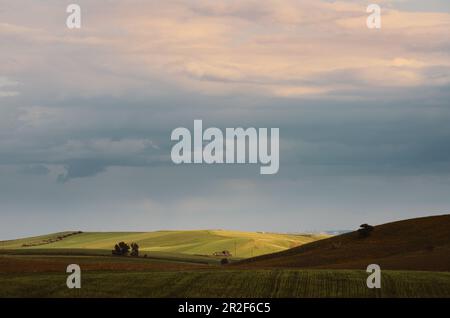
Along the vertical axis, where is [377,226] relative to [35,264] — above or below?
above

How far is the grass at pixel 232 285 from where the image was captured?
63281 millimetres

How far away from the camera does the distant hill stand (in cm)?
10449

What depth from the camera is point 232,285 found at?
68500 mm

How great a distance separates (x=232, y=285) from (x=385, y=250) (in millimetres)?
59074

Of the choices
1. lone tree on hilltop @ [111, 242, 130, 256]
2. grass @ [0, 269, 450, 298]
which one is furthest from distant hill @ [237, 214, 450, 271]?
lone tree on hilltop @ [111, 242, 130, 256]

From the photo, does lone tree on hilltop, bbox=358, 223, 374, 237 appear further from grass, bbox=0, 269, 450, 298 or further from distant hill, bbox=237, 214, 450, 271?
grass, bbox=0, 269, 450, 298

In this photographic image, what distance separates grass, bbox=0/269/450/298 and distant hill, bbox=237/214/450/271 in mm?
23207

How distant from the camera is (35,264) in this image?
9869 centimetres

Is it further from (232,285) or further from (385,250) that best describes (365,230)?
(232,285)

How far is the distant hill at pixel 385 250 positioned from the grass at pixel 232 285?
23.2 m

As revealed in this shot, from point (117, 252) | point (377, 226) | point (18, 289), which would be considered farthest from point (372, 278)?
point (117, 252)
